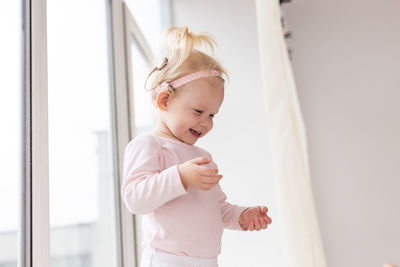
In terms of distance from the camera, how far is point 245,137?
2.19 m

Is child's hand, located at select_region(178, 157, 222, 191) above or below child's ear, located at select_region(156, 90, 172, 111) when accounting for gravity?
below

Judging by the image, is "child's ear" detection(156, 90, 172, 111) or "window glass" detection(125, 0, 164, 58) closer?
"child's ear" detection(156, 90, 172, 111)

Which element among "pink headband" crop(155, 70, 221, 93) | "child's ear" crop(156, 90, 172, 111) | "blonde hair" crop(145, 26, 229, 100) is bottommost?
"child's ear" crop(156, 90, 172, 111)

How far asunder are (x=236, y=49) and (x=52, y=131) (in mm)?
1487

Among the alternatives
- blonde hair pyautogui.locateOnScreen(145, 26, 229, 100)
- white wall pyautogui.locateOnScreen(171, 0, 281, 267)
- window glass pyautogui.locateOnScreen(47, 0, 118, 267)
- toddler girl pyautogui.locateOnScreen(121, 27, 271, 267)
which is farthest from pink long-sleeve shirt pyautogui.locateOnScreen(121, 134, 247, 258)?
white wall pyautogui.locateOnScreen(171, 0, 281, 267)

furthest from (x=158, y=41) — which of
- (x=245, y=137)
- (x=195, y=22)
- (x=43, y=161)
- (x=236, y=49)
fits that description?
(x=43, y=161)

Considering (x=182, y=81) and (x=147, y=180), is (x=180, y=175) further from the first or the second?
(x=182, y=81)

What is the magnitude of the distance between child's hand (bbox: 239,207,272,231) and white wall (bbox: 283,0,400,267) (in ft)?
4.67

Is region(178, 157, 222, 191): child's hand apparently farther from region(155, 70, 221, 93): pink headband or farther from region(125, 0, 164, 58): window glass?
region(125, 0, 164, 58): window glass

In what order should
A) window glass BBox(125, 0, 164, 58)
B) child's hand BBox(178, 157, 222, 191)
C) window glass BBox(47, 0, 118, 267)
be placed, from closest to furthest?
1. child's hand BBox(178, 157, 222, 191)
2. window glass BBox(47, 0, 118, 267)
3. window glass BBox(125, 0, 164, 58)

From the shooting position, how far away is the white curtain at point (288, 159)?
1034mm

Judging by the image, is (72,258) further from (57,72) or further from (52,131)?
(57,72)

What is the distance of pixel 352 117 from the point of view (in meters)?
2.24

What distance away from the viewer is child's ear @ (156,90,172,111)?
0.81m
